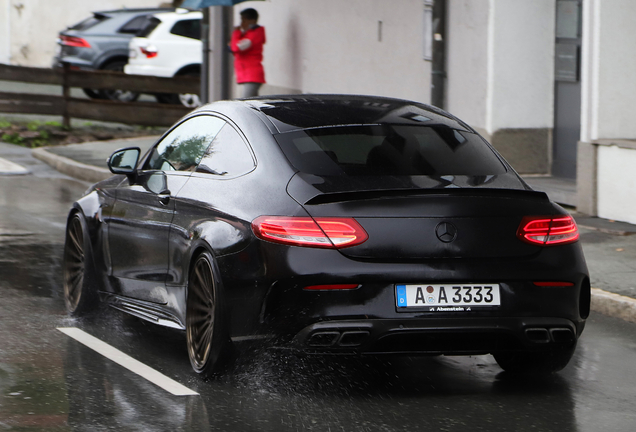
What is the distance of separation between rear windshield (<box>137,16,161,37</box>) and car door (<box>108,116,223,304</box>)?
660 inches

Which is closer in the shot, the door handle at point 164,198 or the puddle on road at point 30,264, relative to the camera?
the door handle at point 164,198

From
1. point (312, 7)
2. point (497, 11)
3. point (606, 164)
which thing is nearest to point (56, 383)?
point (606, 164)

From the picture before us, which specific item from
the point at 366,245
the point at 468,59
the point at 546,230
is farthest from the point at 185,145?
the point at 468,59

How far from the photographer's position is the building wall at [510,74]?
13.7 metres

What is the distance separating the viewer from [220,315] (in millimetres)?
5785

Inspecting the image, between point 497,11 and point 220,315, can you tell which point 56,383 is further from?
point 497,11

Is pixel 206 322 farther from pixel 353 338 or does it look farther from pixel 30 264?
pixel 30 264

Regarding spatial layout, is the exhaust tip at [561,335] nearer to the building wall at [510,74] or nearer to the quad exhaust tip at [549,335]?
the quad exhaust tip at [549,335]

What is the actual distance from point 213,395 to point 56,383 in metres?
0.82

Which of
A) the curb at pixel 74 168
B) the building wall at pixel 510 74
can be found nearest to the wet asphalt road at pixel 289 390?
the building wall at pixel 510 74

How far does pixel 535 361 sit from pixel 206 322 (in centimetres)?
176

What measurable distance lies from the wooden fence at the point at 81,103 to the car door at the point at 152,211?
14.8 metres

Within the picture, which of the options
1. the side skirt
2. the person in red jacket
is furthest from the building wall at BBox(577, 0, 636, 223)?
the person in red jacket

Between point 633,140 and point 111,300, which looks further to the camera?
point 633,140
